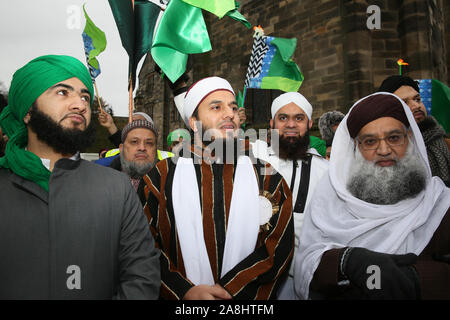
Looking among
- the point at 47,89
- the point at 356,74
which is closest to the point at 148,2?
the point at 47,89

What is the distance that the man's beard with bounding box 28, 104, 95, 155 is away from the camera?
5.90 feet

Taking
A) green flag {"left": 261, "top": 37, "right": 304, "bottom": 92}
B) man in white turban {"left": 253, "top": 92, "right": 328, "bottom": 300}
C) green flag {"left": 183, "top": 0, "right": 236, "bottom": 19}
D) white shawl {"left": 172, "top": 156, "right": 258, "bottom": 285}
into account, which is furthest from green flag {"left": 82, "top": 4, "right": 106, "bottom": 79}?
white shawl {"left": 172, "top": 156, "right": 258, "bottom": 285}

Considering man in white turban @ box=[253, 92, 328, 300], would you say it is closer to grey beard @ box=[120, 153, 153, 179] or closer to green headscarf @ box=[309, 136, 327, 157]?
green headscarf @ box=[309, 136, 327, 157]

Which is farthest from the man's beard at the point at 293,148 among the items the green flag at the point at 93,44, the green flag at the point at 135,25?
the green flag at the point at 93,44

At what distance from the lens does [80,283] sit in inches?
62.2

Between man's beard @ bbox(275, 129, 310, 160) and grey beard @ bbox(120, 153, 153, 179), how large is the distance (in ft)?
5.02

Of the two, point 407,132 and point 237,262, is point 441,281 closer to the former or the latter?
point 407,132

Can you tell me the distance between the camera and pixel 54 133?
5.88 feet

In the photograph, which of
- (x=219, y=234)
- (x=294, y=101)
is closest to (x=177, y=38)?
(x=294, y=101)

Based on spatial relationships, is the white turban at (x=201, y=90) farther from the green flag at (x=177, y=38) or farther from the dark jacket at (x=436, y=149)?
the dark jacket at (x=436, y=149)

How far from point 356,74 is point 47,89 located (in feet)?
23.7

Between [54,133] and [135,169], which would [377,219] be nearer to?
[54,133]

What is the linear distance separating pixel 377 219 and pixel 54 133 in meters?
1.99

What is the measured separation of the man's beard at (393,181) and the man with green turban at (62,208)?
141cm
